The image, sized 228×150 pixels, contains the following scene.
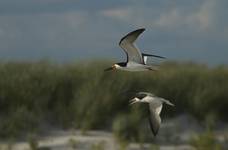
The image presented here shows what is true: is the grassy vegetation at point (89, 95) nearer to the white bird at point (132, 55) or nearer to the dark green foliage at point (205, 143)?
the dark green foliage at point (205, 143)

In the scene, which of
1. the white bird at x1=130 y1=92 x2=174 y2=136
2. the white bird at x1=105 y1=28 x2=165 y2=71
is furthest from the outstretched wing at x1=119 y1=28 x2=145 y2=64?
the white bird at x1=130 y1=92 x2=174 y2=136

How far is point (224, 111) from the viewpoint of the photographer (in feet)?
47.1

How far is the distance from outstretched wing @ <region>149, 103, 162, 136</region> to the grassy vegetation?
11.5ft

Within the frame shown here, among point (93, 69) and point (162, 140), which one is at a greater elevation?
point (93, 69)

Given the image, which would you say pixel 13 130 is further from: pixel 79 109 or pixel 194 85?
pixel 194 85

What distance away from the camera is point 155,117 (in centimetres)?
827

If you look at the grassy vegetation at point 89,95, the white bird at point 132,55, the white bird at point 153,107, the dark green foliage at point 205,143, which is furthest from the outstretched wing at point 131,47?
the grassy vegetation at point 89,95

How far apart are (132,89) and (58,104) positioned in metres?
1.59

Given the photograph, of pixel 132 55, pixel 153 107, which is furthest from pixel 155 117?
pixel 132 55

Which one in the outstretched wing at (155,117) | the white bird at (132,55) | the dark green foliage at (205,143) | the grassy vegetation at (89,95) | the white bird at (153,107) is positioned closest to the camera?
the white bird at (132,55)

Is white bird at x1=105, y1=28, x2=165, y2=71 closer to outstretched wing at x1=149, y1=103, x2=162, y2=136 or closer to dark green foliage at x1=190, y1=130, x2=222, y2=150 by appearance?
outstretched wing at x1=149, y1=103, x2=162, y2=136

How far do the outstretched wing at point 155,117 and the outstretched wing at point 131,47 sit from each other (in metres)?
1.24

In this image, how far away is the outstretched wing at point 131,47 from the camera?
22.0 feet

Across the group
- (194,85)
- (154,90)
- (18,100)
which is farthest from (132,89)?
(18,100)
